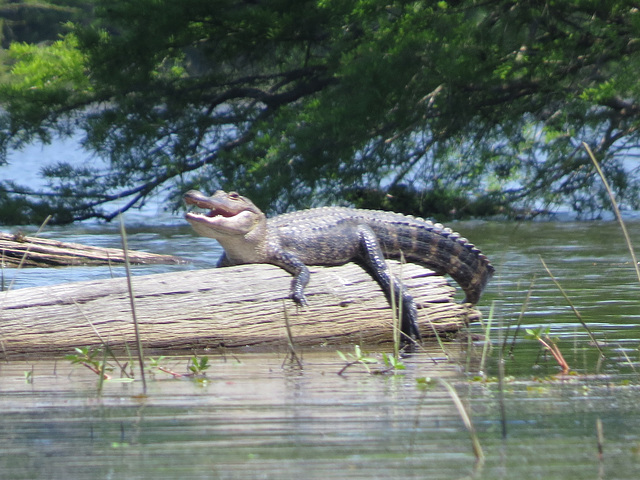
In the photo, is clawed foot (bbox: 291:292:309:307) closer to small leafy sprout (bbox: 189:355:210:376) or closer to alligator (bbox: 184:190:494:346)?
alligator (bbox: 184:190:494:346)

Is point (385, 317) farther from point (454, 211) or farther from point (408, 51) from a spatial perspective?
point (454, 211)

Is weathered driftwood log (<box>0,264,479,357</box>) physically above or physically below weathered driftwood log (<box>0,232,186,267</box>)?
below

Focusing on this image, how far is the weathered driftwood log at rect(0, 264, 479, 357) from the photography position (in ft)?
16.6

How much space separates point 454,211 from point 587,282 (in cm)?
817

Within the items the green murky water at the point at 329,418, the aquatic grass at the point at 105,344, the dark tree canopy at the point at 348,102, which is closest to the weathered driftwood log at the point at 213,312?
the aquatic grass at the point at 105,344

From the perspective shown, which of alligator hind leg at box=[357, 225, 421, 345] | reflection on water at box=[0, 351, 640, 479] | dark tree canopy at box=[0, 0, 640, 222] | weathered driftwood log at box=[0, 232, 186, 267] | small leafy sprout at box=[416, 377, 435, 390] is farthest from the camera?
dark tree canopy at box=[0, 0, 640, 222]

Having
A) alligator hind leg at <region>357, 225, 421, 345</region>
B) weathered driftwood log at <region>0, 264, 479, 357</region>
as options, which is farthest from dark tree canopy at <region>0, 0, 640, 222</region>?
weathered driftwood log at <region>0, 264, 479, 357</region>

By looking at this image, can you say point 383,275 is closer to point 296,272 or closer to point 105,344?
point 296,272

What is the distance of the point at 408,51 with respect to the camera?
14.8 meters

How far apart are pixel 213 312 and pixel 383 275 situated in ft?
3.54

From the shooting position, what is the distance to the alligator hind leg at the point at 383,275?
5676mm

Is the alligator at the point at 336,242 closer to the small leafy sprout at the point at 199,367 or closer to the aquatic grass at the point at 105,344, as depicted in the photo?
the aquatic grass at the point at 105,344

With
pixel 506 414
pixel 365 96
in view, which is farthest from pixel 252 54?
pixel 506 414

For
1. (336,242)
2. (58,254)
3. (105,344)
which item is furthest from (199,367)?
(58,254)
